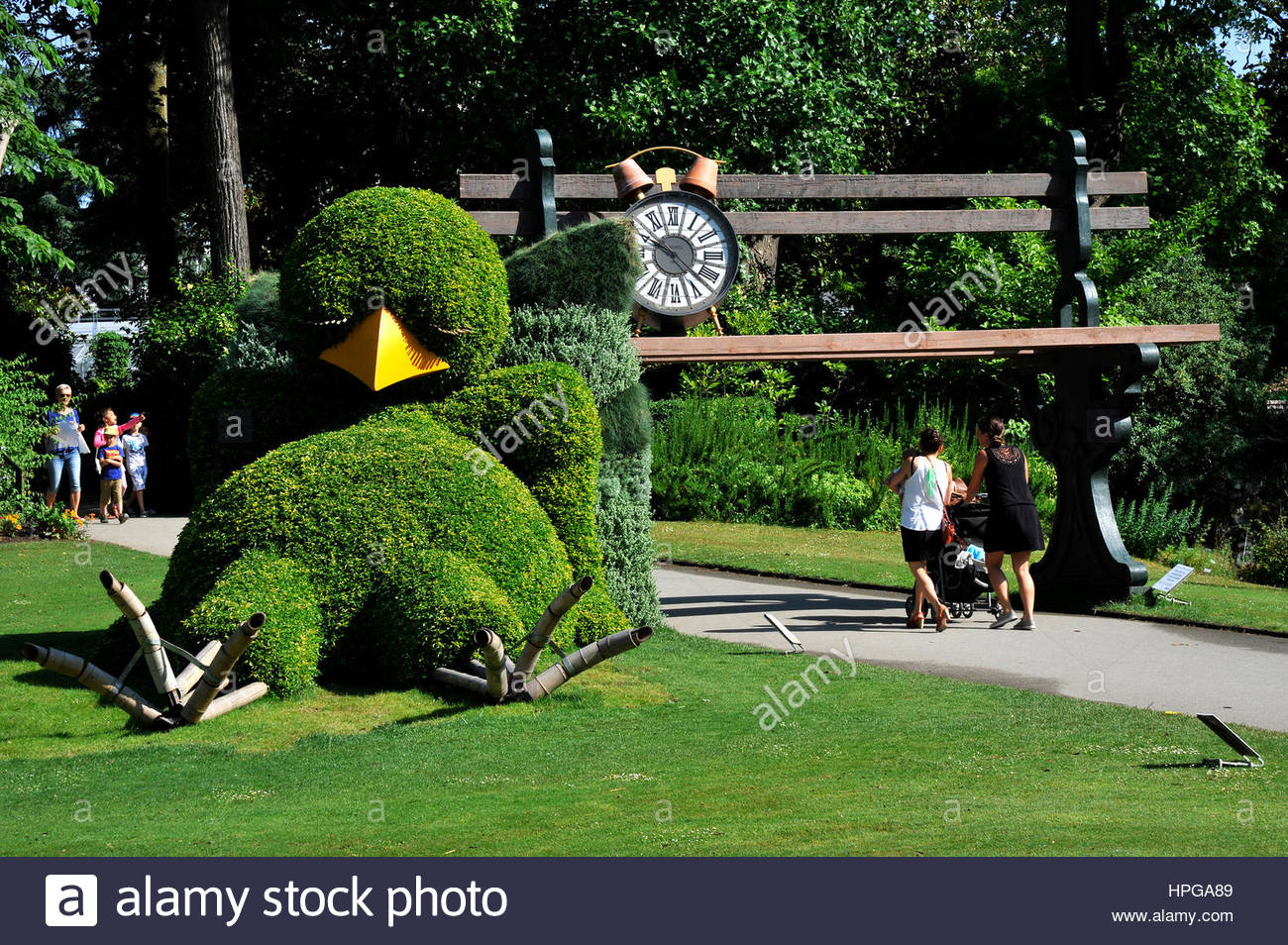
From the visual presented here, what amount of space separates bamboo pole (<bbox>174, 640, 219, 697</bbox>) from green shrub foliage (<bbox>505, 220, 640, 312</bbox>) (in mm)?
3916

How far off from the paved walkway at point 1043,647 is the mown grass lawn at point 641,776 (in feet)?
2.13

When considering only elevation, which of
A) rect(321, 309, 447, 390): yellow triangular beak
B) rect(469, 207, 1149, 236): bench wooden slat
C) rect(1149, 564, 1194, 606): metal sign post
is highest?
rect(469, 207, 1149, 236): bench wooden slat

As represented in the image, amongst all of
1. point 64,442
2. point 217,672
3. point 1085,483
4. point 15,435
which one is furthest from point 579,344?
point 64,442

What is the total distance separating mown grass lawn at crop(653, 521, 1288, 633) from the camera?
1252 centimetres

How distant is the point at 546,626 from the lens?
7590 mm

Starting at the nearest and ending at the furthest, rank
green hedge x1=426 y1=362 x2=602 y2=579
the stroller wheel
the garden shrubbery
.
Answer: green hedge x1=426 y1=362 x2=602 y2=579
the stroller wheel
the garden shrubbery

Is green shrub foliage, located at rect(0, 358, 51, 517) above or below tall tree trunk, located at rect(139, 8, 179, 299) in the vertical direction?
below

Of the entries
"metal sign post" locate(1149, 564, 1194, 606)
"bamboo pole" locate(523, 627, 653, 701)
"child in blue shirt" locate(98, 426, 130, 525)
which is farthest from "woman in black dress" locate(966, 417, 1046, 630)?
"child in blue shirt" locate(98, 426, 130, 525)

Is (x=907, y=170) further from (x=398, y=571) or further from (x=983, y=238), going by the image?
(x=398, y=571)

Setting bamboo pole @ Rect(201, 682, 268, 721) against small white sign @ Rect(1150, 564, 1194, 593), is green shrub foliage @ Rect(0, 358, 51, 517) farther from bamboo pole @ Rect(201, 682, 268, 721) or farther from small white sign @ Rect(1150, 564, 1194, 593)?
small white sign @ Rect(1150, 564, 1194, 593)

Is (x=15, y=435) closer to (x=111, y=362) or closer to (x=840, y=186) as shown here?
(x=111, y=362)

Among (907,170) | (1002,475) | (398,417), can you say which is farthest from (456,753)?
(907,170)

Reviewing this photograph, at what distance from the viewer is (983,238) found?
84.3ft

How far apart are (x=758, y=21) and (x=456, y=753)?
16086mm
